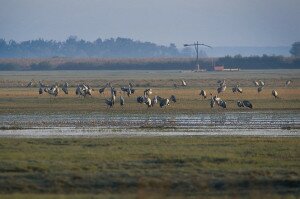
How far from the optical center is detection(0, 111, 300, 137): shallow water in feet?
87.2

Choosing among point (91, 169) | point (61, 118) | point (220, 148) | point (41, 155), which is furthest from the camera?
point (61, 118)

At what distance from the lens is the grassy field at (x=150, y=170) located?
51.2ft

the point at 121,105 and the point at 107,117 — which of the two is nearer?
the point at 107,117

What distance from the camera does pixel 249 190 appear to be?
51.1 feet

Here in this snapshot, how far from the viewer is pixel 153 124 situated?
3014 cm

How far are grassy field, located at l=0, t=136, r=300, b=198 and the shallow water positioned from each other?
3.98m

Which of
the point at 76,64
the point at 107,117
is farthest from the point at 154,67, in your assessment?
the point at 107,117

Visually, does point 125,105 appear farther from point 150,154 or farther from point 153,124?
point 150,154

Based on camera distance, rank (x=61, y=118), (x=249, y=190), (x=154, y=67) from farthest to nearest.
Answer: (x=154, y=67) < (x=61, y=118) < (x=249, y=190)

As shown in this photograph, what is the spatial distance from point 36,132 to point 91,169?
9782 mm

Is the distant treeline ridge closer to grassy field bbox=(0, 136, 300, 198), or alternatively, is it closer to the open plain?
the open plain

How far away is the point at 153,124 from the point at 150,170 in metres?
12.8

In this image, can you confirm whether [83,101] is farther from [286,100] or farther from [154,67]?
[154,67]

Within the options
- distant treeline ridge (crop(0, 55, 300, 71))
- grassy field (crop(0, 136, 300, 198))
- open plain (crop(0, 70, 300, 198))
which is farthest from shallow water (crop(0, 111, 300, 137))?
distant treeline ridge (crop(0, 55, 300, 71))
